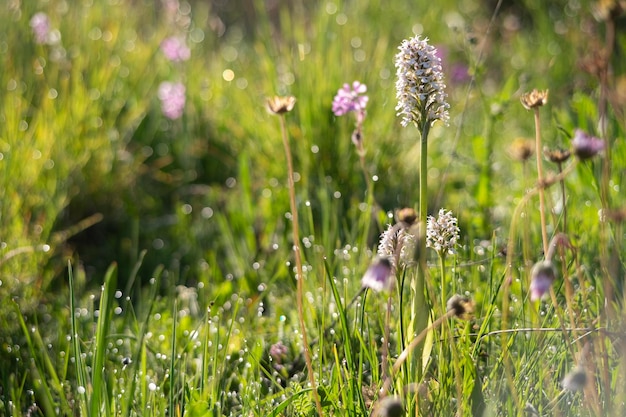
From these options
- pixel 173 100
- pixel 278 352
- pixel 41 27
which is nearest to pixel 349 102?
pixel 278 352

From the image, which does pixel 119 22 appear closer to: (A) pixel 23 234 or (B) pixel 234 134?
(B) pixel 234 134

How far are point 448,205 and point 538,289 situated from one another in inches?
68.6

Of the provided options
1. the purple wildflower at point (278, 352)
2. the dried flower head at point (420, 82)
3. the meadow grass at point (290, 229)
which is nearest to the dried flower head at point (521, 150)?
the meadow grass at point (290, 229)

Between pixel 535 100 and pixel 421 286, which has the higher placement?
Answer: pixel 535 100

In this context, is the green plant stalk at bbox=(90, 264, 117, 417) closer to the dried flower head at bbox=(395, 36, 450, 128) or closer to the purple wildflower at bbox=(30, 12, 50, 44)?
the dried flower head at bbox=(395, 36, 450, 128)

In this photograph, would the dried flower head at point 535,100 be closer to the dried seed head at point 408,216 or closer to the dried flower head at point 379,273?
the dried seed head at point 408,216

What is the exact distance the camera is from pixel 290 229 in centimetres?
254

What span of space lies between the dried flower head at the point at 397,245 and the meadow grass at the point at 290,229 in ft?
0.09

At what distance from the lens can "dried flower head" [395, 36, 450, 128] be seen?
4.09 ft

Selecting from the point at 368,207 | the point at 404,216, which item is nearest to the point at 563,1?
the point at 368,207

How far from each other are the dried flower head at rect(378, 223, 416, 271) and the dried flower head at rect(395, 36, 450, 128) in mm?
180

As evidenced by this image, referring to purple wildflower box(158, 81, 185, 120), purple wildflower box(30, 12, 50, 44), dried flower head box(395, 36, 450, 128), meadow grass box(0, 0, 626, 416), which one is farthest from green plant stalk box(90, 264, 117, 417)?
purple wildflower box(30, 12, 50, 44)

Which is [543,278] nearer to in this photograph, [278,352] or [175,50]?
[278,352]

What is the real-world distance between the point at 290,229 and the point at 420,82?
132 cm
